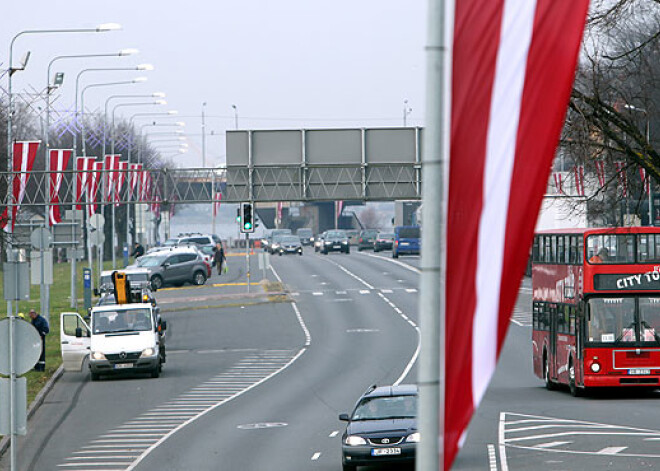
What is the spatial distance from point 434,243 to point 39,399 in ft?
88.4

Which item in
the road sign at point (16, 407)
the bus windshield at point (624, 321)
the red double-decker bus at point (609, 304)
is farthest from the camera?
the bus windshield at point (624, 321)

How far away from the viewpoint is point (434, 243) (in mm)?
5324

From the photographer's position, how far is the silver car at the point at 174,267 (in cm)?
6944

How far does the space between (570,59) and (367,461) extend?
14.8 meters

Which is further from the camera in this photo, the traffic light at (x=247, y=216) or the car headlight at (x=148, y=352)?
the traffic light at (x=247, y=216)

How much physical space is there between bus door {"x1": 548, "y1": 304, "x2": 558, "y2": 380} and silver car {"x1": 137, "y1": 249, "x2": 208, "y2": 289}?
131 ft

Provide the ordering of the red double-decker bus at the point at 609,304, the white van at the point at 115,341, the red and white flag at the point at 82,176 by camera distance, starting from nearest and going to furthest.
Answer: the red double-decker bus at the point at 609,304 → the white van at the point at 115,341 → the red and white flag at the point at 82,176

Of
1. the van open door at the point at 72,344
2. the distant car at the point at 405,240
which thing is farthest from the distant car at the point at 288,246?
the van open door at the point at 72,344

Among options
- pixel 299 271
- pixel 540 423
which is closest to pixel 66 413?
pixel 540 423

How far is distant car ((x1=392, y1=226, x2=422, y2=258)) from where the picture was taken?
93812 mm

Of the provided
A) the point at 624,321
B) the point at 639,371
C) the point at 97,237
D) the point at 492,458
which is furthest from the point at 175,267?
the point at 492,458

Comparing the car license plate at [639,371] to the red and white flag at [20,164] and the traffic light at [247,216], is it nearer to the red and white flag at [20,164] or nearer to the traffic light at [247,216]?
the red and white flag at [20,164]

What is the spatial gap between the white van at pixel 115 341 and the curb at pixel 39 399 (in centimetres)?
74

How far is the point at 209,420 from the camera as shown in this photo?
27.5 meters
